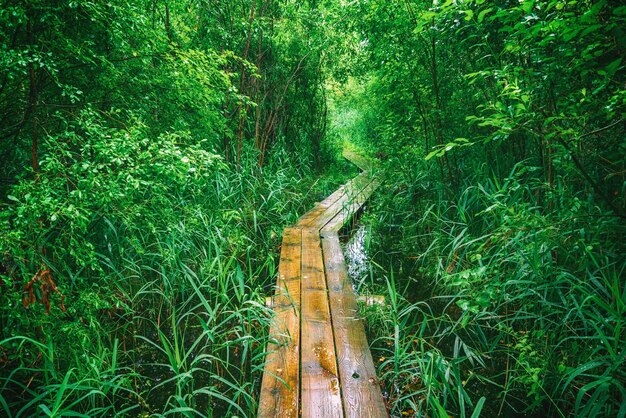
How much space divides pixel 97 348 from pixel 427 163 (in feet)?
14.8

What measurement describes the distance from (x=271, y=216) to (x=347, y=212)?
117 centimetres

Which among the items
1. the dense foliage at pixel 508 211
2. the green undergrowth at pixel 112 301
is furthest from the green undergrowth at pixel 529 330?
the green undergrowth at pixel 112 301

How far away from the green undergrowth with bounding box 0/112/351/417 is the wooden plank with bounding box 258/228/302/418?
0.12 m

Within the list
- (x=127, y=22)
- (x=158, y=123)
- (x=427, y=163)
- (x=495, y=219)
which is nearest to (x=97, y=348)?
(x=158, y=123)

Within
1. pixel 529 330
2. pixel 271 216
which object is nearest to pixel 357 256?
A: pixel 271 216

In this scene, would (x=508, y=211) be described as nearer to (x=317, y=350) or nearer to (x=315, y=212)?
(x=317, y=350)

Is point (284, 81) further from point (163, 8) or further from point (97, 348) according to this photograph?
point (97, 348)

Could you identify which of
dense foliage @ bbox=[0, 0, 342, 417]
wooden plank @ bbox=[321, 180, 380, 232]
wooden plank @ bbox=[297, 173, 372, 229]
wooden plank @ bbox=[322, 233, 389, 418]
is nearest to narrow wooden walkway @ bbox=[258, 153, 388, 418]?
wooden plank @ bbox=[322, 233, 389, 418]

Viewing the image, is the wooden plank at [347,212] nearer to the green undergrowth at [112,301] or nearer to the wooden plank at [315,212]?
the wooden plank at [315,212]

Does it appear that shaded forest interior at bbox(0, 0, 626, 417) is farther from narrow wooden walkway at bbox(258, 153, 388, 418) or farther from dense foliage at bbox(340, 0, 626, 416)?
narrow wooden walkway at bbox(258, 153, 388, 418)

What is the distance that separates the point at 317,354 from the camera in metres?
2.27

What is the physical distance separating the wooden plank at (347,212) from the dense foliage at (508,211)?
1.15ft

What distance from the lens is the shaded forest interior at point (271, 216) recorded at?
6.63ft

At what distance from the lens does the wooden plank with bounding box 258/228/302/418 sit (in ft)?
6.17
